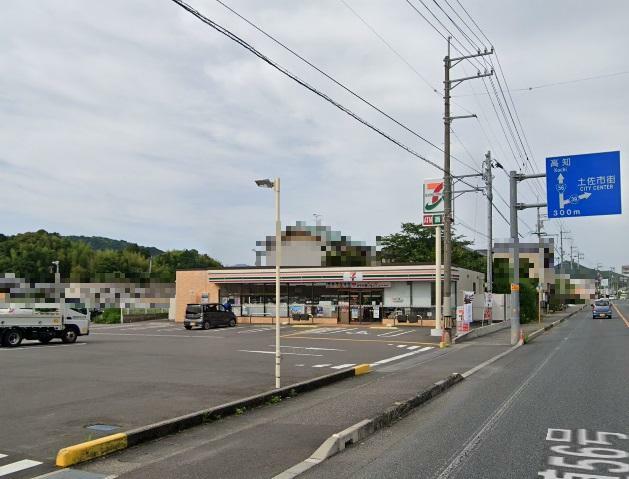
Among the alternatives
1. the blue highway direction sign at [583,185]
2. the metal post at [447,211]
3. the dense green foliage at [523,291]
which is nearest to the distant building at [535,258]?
the dense green foliage at [523,291]

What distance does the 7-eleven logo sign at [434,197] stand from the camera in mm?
28469

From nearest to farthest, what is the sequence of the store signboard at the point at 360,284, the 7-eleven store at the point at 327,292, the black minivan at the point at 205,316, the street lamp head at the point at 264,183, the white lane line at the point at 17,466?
the white lane line at the point at 17,466 < the street lamp head at the point at 264,183 < the black minivan at the point at 205,316 < the 7-eleven store at the point at 327,292 < the store signboard at the point at 360,284

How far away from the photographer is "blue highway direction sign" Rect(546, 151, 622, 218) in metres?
21.2

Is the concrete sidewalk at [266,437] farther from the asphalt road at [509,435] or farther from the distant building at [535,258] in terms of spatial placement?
the distant building at [535,258]

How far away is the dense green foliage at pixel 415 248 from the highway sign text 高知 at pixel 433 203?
122 ft

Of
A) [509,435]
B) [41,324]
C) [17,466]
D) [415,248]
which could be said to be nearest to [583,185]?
[509,435]

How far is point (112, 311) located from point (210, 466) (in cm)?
4788

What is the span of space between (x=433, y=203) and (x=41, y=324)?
1926cm

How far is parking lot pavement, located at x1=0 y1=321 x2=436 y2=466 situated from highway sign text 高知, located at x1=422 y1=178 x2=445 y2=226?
6.30 m

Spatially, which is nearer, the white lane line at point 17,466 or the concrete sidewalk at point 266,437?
the white lane line at point 17,466

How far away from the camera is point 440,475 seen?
598cm

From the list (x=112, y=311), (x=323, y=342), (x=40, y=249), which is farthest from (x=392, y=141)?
(x=40, y=249)

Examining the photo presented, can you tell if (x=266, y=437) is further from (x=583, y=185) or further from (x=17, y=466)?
(x=583, y=185)

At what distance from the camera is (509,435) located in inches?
306
